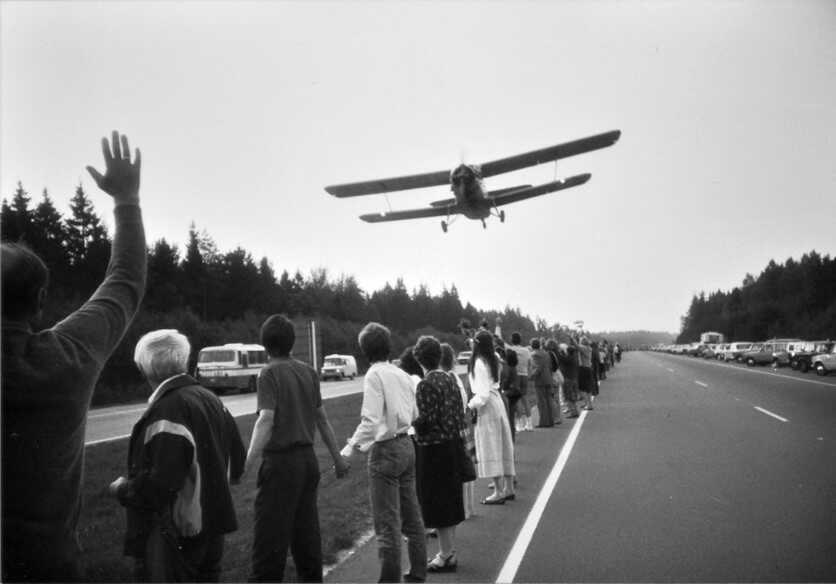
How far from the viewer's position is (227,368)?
111ft

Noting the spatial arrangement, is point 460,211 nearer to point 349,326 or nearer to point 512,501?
point 512,501

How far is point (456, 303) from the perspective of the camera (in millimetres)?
100500

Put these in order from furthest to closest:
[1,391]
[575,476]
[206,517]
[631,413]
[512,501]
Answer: [631,413] → [575,476] → [512,501] → [206,517] → [1,391]

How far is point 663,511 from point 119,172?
6.38 metres

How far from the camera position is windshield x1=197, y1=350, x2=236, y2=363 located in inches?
1346

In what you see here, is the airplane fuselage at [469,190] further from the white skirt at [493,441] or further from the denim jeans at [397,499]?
the denim jeans at [397,499]

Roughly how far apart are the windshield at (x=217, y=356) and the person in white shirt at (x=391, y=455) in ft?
100

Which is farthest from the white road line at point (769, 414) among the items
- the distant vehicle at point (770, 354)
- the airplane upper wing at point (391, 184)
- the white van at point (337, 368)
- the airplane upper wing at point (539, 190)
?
the white van at point (337, 368)

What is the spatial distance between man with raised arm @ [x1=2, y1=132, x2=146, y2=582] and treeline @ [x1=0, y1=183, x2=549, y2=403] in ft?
9.92

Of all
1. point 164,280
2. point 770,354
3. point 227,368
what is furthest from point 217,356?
point 770,354

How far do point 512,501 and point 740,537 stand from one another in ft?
9.14

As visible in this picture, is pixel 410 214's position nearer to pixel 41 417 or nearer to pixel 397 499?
pixel 397 499

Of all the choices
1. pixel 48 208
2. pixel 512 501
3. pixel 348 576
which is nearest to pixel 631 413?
pixel 512 501

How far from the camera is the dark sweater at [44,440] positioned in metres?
2.01
